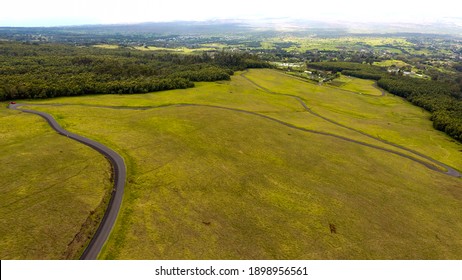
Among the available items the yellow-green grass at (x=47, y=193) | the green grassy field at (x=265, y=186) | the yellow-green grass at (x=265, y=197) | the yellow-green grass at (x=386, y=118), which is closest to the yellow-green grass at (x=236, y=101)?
the green grassy field at (x=265, y=186)

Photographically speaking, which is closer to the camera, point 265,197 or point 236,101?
point 265,197

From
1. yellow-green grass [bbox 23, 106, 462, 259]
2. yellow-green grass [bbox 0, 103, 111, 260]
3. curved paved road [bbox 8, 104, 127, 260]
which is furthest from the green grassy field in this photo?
yellow-green grass [bbox 0, 103, 111, 260]

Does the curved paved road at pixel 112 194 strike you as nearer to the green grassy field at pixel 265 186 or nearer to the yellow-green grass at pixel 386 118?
the green grassy field at pixel 265 186

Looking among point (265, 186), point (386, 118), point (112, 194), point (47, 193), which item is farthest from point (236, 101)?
point (47, 193)

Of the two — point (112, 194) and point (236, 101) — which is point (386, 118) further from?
point (112, 194)

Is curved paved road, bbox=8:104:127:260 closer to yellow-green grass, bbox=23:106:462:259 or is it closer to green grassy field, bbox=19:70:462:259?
green grassy field, bbox=19:70:462:259

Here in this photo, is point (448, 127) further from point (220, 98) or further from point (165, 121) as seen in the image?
point (165, 121)
